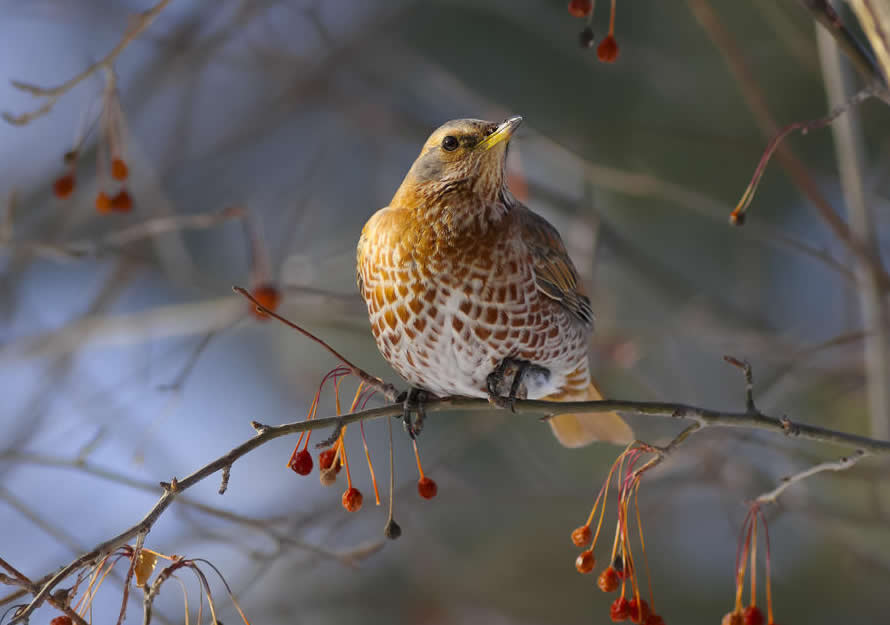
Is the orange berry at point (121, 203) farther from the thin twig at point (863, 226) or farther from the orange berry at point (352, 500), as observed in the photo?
the thin twig at point (863, 226)

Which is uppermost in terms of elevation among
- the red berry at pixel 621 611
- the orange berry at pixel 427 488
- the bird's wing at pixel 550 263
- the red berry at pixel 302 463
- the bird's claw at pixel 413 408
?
the bird's wing at pixel 550 263

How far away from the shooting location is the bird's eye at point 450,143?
12.0 feet

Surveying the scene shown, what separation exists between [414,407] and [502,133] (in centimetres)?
102

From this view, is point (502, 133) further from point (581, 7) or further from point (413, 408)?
point (413, 408)

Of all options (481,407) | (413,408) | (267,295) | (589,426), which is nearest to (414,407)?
(413,408)

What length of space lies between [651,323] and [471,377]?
101 inches

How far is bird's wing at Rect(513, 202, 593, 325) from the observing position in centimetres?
373

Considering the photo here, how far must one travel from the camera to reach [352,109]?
6.89 m

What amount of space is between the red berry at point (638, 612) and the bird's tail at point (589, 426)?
4.62 ft

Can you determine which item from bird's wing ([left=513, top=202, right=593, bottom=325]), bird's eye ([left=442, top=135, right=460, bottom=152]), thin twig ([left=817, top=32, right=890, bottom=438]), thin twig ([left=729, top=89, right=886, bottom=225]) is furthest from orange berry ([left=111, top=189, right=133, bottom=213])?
thin twig ([left=817, top=32, right=890, bottom=438])

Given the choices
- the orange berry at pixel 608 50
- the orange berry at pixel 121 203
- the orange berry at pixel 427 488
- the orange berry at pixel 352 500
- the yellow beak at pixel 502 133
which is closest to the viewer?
the orange berry at pixel 352 500

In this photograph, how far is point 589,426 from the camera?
4.31m

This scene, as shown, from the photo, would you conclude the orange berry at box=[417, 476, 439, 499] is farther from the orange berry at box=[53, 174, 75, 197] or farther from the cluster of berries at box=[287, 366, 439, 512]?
the orange berry at box=[53, 174, 75, 197]

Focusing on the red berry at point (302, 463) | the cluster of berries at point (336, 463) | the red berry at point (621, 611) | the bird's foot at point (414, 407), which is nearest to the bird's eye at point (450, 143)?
the bird's foot at point (414, 407)
